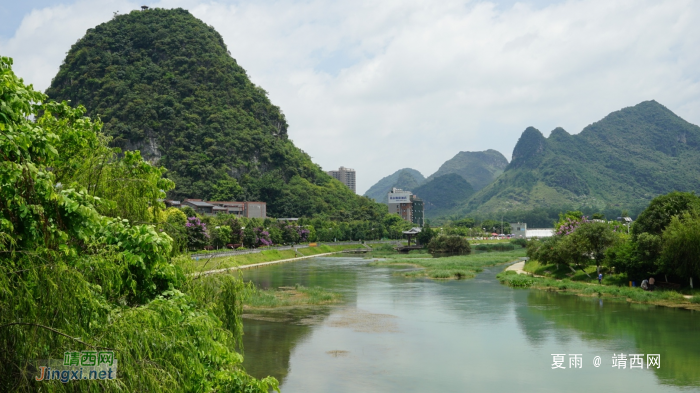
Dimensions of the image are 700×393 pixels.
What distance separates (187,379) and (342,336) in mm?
17411

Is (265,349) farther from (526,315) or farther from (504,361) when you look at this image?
(526,315)

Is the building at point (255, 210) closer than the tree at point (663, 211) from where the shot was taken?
No

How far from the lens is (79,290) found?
235 inches

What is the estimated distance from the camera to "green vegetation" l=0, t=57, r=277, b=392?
557 cm

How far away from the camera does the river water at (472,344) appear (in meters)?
17.1

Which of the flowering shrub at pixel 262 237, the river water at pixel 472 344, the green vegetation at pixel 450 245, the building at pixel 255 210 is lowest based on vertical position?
the river water at pixel 472 344

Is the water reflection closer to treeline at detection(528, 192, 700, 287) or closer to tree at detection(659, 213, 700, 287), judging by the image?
tree at detection(659, 213, 700, 287)

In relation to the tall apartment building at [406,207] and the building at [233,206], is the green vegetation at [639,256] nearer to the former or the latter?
the building at [233,206]

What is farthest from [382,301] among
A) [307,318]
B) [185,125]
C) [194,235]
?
[185,125]

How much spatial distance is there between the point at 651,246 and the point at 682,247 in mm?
2792

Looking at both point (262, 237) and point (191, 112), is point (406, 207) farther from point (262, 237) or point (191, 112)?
point (262, 237)

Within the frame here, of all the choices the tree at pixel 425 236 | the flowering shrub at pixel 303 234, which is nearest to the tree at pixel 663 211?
the tree at pixel 425 236

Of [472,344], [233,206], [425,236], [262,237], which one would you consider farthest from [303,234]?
[472,344]

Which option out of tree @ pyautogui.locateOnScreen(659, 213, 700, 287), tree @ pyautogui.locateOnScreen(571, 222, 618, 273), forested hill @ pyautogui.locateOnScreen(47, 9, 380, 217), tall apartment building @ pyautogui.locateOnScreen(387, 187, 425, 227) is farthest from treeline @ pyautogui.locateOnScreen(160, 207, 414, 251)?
tall apartment building @ pyautogui.locateOnScreen(387, 187, 425, 227)
